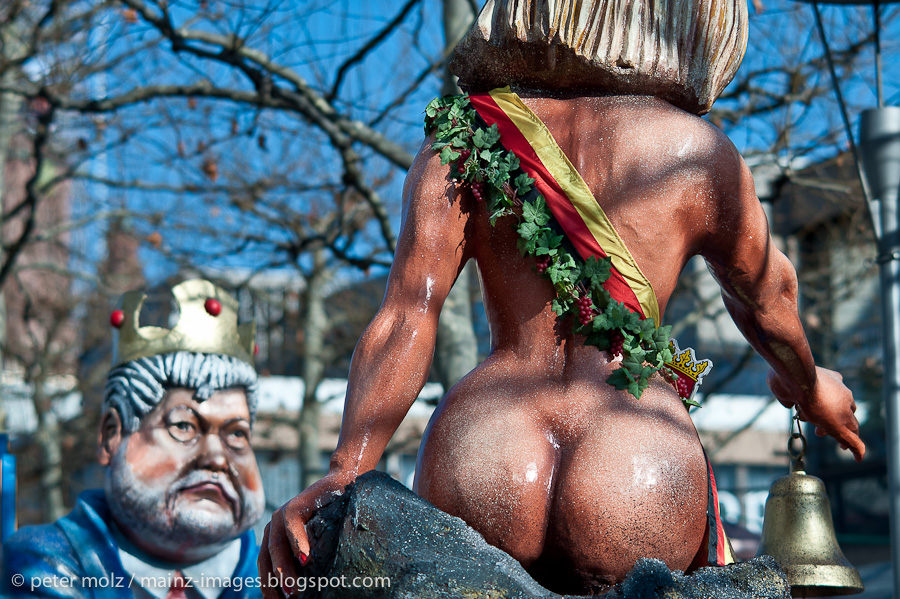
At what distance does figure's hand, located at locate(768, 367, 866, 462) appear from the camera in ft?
8.68

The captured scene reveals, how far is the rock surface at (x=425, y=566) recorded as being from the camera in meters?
1.84

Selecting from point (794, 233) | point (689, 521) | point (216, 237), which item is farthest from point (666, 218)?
point (794, 233)

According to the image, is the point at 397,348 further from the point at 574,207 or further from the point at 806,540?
the point at 806,540

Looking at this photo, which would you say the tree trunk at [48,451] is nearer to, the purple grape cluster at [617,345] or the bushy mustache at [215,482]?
the bushy mustache at [215,482]

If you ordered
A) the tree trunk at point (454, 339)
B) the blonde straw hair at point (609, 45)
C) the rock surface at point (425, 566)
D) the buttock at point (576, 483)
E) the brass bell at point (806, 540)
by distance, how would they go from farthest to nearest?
the tree trunk at point (454, 339) < the brass bell at point (806, 540) < the blonde straw hair at point (609, 45) < the buttock at point (576, 483) < the rock surface at point (425, 566)

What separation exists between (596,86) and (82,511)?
9.82ft

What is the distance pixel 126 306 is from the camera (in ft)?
15.3

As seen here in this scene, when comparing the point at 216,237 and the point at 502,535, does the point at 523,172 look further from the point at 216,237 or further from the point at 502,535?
the point at 216,237

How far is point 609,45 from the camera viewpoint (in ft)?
7.63

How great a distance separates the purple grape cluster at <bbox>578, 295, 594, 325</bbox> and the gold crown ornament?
254 mm

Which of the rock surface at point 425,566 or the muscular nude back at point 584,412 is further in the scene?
the muscular nude back at point 584,412

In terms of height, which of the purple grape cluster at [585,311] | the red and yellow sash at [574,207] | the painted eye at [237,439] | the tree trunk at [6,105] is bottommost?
the painted eye at [237,439]

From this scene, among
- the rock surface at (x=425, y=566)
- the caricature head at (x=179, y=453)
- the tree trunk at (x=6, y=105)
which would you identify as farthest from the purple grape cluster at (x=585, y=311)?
the tree trunk at (x=6, y=105)

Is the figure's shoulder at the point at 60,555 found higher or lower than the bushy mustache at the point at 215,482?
lower
